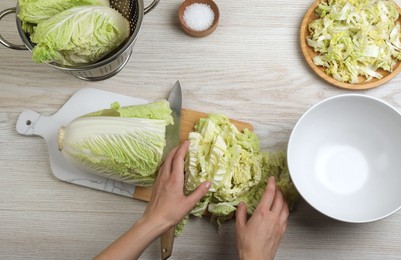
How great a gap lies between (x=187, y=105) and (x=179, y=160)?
0.26 meters

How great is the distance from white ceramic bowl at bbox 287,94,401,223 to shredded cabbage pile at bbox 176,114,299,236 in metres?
0.07

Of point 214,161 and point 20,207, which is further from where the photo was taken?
point 20,207

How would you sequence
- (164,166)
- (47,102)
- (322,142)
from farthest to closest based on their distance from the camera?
(47,102), (322,142), (164,166)

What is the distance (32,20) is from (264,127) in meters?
0.74

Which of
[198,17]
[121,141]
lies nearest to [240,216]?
[121,141]

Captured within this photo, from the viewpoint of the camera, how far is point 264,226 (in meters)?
1.34

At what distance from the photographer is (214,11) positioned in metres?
1.57

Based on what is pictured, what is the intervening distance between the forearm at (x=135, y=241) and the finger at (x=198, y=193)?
0.09m

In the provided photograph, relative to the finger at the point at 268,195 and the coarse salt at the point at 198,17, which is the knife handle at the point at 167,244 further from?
the coarse salt at the point at 198,17

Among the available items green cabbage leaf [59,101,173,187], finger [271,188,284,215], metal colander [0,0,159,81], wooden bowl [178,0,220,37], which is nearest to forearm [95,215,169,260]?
green cabbage leaf [59,101,173,187]

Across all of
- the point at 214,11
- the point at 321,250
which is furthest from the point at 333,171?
the point at 214,11

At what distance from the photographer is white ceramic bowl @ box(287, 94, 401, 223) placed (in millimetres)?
1382

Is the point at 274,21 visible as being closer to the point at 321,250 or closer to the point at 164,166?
the point at 164,166

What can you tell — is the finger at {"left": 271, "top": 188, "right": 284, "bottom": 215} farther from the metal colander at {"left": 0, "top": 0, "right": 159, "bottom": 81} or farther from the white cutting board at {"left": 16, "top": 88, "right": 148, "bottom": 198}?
the metal colander at {"left": 0, "top": 0, "right": 159, "bottom": 81}
